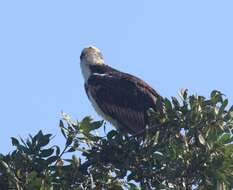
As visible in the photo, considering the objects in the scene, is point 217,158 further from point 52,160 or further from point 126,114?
point 126,114

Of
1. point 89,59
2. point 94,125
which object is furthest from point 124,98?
point 94,125

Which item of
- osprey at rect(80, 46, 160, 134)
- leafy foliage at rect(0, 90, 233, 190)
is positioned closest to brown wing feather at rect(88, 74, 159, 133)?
osprey at rect(80, 46, 160, 134)

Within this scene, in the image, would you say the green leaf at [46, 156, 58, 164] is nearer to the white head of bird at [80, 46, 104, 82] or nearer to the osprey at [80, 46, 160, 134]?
the osprey at [80, 46, 160, 134]

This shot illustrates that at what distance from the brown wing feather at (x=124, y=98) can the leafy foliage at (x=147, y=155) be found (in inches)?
93.4

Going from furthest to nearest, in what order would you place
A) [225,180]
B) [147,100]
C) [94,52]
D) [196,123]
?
[94,52], [147,100], [196,123], [225,180]

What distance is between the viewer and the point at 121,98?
40.7 feet

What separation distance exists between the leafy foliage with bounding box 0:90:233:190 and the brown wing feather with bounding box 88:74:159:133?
2372mm

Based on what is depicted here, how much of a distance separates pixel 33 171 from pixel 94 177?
85 cm

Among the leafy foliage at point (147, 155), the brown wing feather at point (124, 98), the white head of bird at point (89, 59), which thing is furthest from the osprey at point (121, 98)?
the leafy foliage at point (147, 155)

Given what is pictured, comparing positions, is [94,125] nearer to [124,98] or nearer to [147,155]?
[147,155]

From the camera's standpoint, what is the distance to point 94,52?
14.2 metres

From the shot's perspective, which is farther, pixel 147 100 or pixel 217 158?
pixel 147 100

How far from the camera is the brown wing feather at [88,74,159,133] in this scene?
11906 mm

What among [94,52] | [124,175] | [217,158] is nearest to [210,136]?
[217,158]
